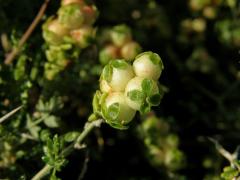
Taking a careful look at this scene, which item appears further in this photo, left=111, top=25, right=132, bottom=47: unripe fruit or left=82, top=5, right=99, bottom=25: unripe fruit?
left=111, top=25, right=132, bottom=47: unripe fruit

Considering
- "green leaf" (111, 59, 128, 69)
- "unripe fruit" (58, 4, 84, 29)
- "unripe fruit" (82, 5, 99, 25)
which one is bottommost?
"unripe fruit" (82, 5, 99, 25)

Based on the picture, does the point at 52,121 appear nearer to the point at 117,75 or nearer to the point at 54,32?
the point at 54,32

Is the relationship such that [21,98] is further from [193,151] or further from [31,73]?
[193,151]

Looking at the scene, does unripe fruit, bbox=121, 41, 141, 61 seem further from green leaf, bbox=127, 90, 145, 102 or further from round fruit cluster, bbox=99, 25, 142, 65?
green leaf, bbox=127, 90, 145, 102

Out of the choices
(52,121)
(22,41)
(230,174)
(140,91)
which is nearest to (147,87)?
(140,91)

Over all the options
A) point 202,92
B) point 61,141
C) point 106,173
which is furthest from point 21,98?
point 202,92

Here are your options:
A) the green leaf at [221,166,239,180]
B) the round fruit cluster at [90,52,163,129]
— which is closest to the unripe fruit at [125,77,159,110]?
the round fruit cluster at [90,52,163,129]
